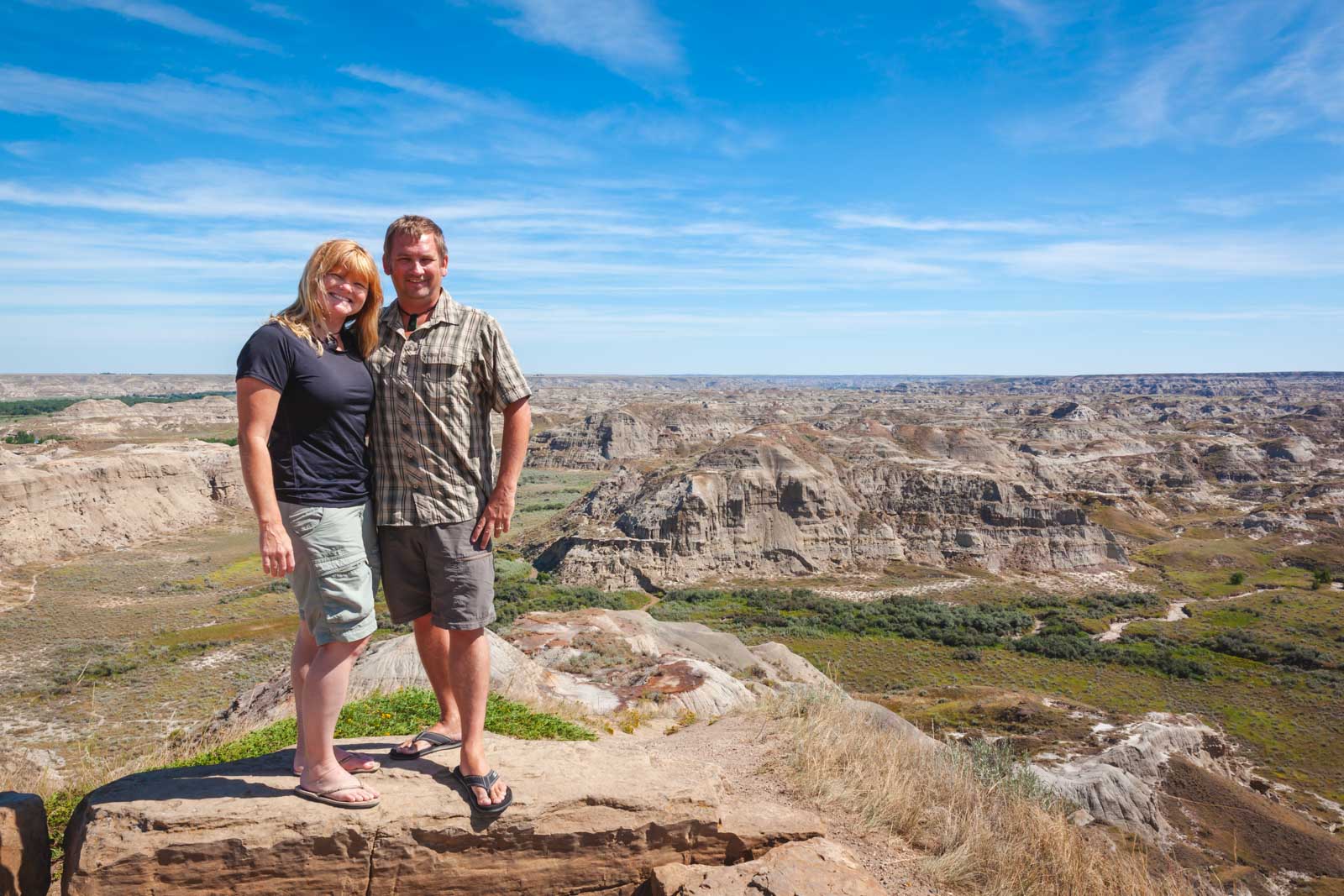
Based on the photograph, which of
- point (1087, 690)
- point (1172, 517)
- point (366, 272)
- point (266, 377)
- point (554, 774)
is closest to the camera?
point (266, 377)

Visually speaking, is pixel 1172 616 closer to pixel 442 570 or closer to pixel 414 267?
pixel 442 570

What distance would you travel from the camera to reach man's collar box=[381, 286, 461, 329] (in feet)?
12.8

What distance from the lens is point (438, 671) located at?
4.46 meters

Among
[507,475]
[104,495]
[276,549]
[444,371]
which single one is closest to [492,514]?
[507,475]

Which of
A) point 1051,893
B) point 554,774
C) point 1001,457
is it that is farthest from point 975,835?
point 1001,457

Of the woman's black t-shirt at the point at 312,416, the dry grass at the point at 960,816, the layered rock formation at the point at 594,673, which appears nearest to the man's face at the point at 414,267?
the woman's black t-shirt at the point at 312,416

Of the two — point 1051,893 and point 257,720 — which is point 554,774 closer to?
point 1051,893

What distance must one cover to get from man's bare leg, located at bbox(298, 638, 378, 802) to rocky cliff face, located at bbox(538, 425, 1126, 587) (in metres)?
45.2

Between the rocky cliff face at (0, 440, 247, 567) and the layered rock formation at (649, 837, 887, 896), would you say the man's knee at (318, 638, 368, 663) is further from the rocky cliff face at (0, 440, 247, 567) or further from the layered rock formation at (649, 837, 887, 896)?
the rocky cliff face at (0, 440, 247, 567)

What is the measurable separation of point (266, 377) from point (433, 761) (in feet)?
7.90

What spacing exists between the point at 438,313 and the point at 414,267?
0.25 meters

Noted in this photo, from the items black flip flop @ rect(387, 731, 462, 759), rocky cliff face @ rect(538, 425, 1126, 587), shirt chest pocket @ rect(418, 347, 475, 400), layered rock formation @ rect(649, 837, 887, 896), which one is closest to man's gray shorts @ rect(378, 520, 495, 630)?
shirt chest pocket @ rect(418, 347, 475, 400)

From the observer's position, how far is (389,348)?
12.8 feet

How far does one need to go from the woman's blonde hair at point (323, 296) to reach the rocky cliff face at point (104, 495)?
55.2 m
